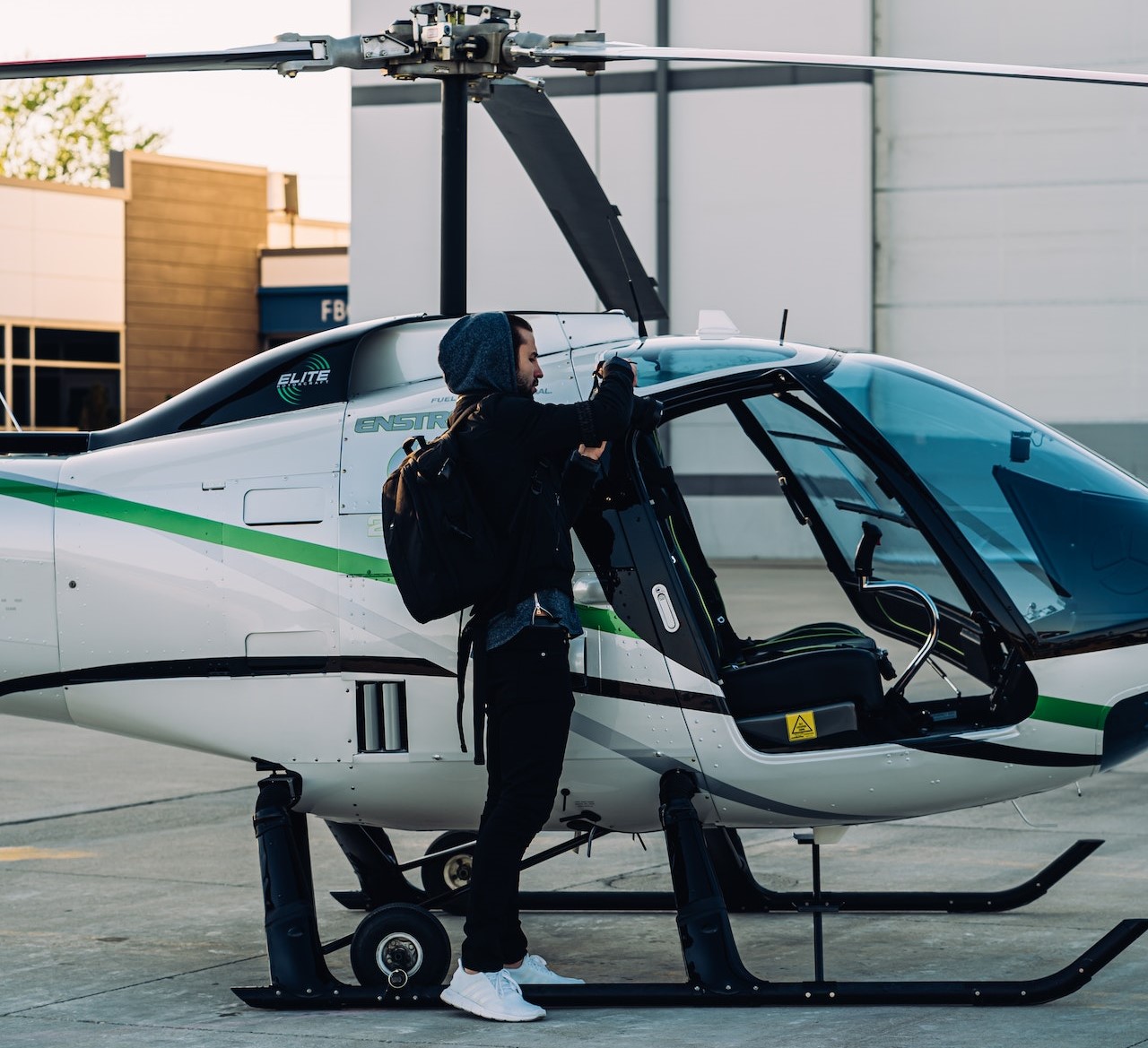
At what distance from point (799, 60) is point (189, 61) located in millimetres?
1902

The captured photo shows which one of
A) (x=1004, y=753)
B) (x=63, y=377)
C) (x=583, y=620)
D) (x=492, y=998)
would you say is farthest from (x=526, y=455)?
(x=63, y=377)

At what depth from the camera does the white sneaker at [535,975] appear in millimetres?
5391

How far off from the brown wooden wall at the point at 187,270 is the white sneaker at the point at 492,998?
3560cm

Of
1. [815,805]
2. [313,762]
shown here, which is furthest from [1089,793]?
[313,762]

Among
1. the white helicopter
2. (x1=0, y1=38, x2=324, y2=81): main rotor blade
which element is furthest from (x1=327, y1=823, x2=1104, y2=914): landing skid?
(x1=0, y1=38, x2=324, y2=81): main rotor blade

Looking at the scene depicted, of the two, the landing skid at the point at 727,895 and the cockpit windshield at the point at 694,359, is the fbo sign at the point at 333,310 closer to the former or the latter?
the landing skid at the point at 727,895

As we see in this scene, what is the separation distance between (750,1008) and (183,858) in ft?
11.2

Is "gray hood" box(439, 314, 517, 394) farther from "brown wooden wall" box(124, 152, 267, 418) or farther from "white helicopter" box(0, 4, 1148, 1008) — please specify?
"brown wooden wall" box(124, 152, 267, 418)

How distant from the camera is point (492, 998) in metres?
5.20

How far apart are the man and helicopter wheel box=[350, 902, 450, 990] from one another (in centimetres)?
22

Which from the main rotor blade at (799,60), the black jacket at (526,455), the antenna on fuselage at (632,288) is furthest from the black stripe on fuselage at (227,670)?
the main rotor blade at (799,60)

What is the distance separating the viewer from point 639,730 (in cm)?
553

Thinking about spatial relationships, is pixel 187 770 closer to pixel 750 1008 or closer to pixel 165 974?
→ pixel 165 974

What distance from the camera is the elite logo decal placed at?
232 inches
